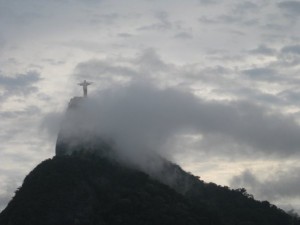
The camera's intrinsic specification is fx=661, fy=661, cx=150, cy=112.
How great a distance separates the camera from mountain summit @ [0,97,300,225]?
145000mm

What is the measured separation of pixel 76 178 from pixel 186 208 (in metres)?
26.9

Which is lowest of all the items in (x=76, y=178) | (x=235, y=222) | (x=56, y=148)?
(x=235, y=222)

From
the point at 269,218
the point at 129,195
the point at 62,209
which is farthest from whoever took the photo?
the point at 269,218

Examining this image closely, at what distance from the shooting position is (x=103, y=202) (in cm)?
15250

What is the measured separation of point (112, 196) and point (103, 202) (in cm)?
317

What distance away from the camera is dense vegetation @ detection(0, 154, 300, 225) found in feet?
473

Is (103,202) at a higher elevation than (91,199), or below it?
below

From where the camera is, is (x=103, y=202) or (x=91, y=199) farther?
(x=103, y=202)

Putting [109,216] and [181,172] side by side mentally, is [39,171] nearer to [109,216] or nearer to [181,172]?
[109,216]

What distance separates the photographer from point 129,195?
154750 millimetres

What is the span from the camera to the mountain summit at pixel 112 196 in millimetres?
145000

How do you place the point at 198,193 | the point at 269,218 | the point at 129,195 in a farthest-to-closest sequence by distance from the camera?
1. the point at 198,193
2. the point at 269,218
3. the point at 129,195

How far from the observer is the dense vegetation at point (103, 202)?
144250 mm

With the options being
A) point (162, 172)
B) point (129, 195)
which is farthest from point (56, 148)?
point (129, 195)
